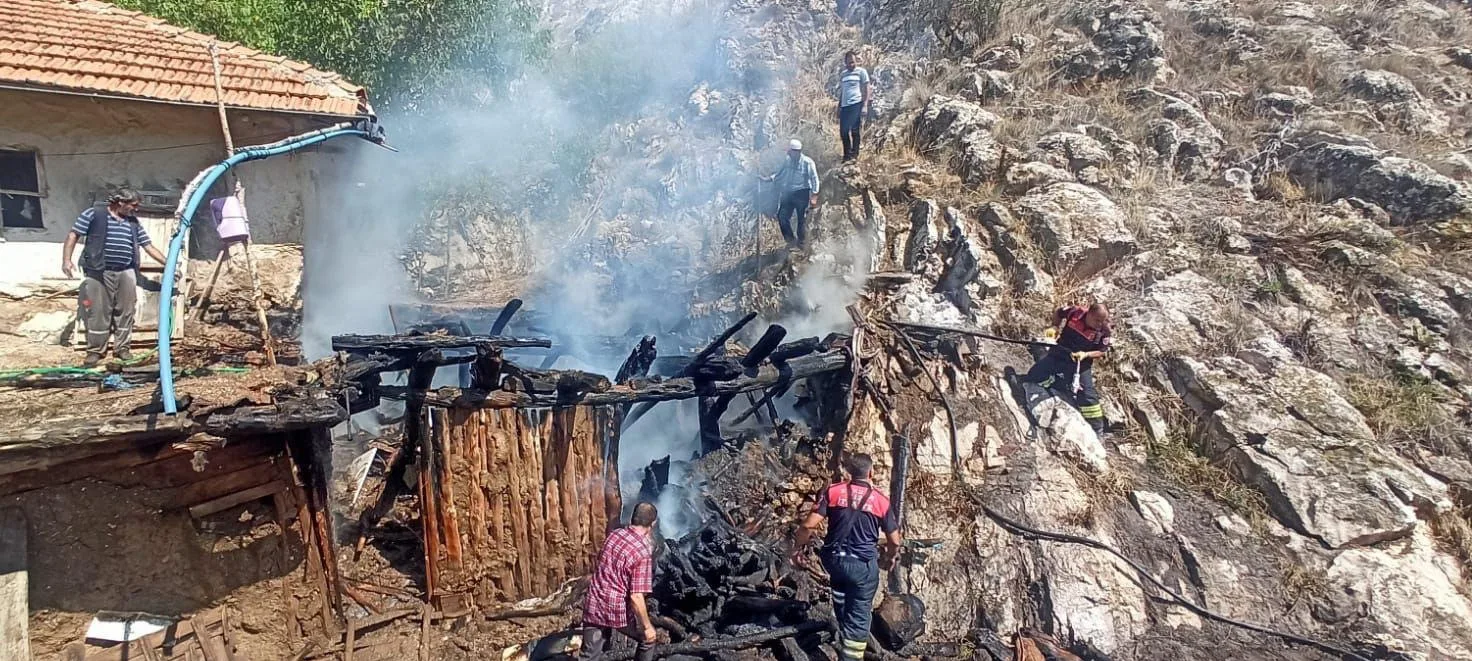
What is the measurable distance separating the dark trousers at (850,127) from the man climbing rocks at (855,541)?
7394mm

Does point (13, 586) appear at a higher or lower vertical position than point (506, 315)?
lower

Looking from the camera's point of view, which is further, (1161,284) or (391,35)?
(391,35)

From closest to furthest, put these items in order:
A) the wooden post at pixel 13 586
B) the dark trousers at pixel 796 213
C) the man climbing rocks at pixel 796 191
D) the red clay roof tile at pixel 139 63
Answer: the wooden post at pixel 13 586 → the red clay roof tile at pixel 139 63 → the man climbing rocks at pixel 796 191 → the dark trousers at pixel 796 213

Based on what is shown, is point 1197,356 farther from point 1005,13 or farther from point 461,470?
point 1005,13

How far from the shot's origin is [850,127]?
11758 mm

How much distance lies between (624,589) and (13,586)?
3.83 m

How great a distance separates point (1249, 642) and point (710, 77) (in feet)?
50.7

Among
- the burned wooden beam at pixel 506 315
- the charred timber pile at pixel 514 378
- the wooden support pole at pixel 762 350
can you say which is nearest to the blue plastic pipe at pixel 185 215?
the charred timber pile at pixel 514 378

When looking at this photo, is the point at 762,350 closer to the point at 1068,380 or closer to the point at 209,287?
the point at 1068,380

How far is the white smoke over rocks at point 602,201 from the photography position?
10875mm

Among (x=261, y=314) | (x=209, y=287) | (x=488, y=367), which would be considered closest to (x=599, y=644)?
(x=488, y=367)

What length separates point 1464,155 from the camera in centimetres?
1002

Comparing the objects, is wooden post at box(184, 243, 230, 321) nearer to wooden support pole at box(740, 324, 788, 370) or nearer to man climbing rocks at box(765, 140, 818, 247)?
wooden support pole at box(740, 324, 788, 370)

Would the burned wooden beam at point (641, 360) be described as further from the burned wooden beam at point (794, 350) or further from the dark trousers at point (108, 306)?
the dark trousers at point (108, 306)
